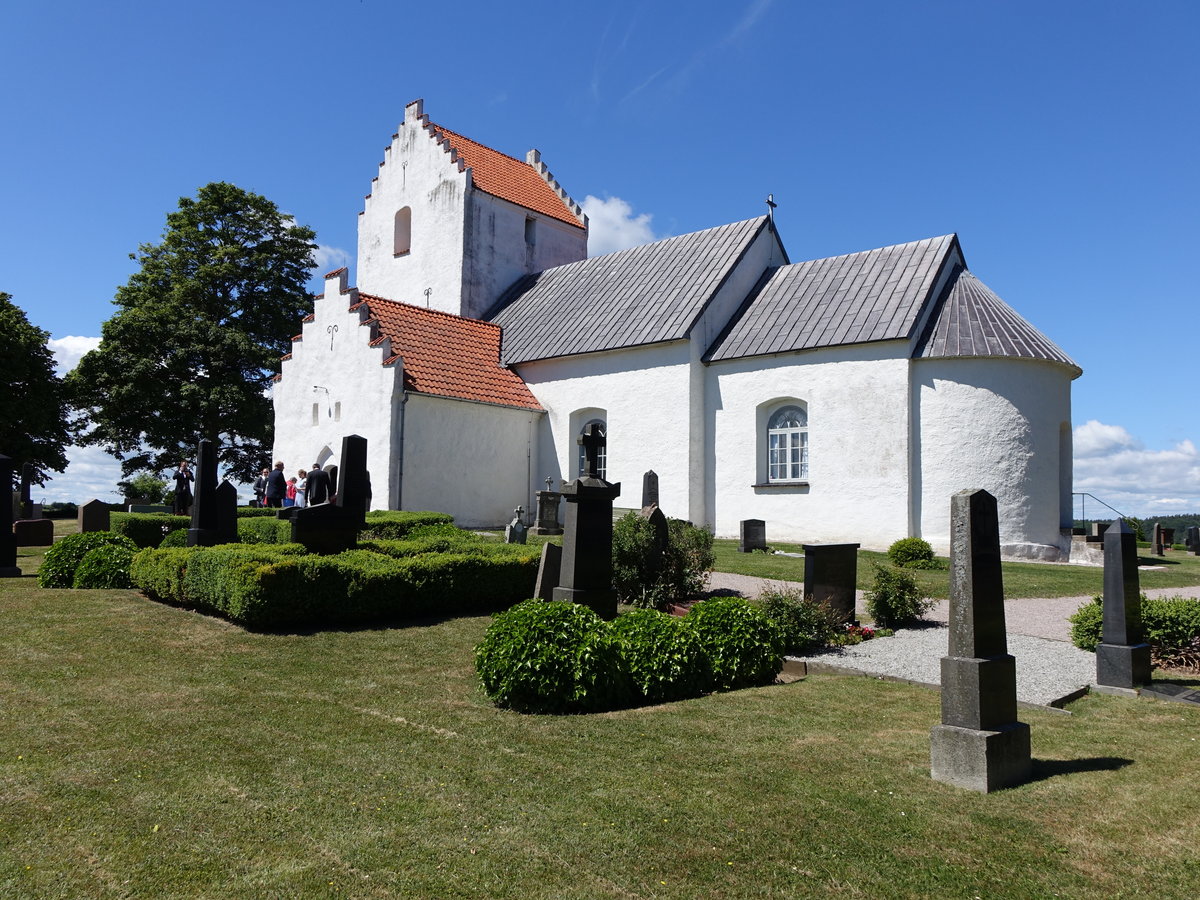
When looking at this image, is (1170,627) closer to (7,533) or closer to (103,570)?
(103,570)

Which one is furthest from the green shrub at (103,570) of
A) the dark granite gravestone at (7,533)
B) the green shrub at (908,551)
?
the green shrub at (908,551)

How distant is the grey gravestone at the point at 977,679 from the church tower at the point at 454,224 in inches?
873

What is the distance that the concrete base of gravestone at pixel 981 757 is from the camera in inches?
189

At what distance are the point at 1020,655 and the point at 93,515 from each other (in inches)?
694

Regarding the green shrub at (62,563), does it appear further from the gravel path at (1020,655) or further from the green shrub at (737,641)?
the gravel path at (1020,655)

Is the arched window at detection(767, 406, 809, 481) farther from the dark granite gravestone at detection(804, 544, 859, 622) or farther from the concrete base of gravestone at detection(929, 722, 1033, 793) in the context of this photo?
the concrete base of gravestone at detection(929, 722, 1033, 793)

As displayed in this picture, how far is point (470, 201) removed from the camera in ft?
83.9

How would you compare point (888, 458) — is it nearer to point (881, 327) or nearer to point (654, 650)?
point (881, 327)

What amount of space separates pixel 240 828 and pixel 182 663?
4.13 m

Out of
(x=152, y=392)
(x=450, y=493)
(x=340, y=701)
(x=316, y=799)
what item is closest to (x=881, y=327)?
(x=450, y=493)

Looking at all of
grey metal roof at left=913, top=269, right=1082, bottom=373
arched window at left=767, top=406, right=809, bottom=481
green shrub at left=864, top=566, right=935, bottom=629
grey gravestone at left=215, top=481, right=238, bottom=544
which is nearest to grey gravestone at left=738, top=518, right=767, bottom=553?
arched window at left=767, top=406, right=809, bottom=481

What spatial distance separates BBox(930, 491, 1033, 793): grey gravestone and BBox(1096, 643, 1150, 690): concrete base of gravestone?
2.90 m

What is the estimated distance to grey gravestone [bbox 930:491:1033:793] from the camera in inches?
191

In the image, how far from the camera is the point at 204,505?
1246cm
